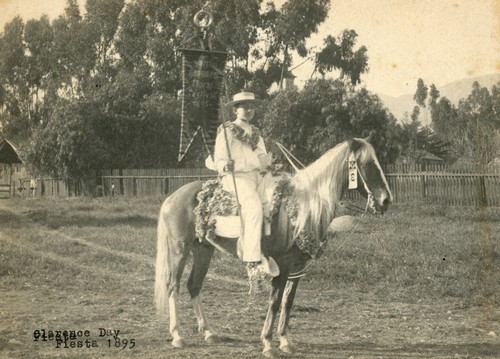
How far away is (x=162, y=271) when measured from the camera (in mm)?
6160

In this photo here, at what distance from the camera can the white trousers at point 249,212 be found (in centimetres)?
551

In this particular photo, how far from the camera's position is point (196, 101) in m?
6.78

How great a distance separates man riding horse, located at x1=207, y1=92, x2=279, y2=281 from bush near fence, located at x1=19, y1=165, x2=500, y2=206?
788cm

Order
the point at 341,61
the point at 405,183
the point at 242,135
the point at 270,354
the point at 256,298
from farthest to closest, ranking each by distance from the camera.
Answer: the point at 341,61 → the point at 405,183 → the point at 256,298 → the point at 242,135 → the point at 270,354

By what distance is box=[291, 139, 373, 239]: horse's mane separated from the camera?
217 inches

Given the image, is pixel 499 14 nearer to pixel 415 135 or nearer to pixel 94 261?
pixel 94 261

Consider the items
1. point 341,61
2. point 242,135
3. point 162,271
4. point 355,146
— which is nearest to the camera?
point 355,146

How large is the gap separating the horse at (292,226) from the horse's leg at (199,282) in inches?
0.5

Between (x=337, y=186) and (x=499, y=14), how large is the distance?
135 inches

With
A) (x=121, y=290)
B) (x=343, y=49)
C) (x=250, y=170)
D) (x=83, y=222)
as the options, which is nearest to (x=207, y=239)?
(x=250, y=170)

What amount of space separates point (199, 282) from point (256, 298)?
7.15ft

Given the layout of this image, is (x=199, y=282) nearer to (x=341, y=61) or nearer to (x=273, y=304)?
(x=273, y=304)

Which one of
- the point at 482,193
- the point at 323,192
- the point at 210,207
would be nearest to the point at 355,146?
the point at 323,192

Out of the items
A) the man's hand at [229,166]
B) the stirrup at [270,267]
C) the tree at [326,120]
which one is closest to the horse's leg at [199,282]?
the stirrup at [270,267]
